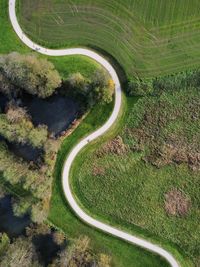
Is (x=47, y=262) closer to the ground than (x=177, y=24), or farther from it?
closer to the ground

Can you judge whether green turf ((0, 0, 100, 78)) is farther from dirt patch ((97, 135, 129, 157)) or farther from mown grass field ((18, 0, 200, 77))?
dirt patch ((97, 135, 129, 157))

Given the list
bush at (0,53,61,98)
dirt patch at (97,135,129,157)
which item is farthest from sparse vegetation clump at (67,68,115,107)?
dirt patch at (97,135,129,157)

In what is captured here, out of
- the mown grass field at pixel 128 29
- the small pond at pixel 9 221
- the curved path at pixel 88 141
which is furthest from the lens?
the small pond at pixel 9 221

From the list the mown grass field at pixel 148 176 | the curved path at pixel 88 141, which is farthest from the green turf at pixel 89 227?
the mown grass field at pixel 148 176

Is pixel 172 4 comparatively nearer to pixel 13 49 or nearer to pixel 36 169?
pixel 13 49

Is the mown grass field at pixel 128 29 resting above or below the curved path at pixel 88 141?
above

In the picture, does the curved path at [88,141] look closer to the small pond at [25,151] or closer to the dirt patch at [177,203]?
the small pond at [25,151]

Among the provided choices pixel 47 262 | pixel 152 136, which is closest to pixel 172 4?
pixel 152 136

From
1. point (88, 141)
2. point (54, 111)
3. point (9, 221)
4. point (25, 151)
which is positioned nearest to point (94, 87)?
point (54, 111)
